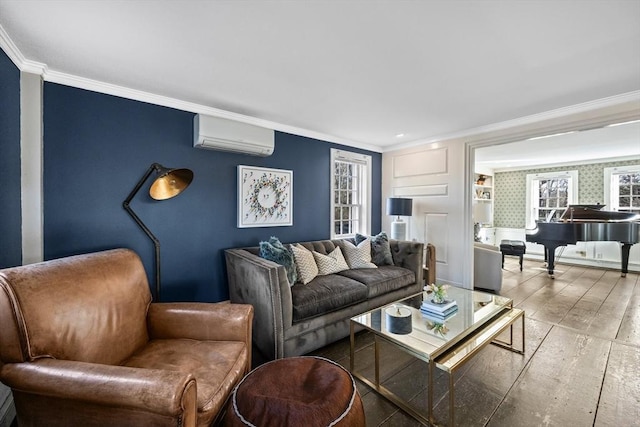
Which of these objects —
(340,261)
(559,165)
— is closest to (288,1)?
(340,261)

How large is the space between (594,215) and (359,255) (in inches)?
177

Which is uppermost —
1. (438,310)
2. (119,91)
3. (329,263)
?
(119,91)

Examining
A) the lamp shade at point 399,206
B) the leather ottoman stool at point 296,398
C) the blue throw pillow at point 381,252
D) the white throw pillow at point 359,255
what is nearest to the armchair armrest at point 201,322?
the leather ottoman stool at point 296,398

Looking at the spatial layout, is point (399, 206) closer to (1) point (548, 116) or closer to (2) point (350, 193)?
(2) point (350, 193)

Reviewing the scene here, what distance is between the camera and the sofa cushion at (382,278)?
277cm

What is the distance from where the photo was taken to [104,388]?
0.97 metres

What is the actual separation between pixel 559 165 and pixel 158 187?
7.80 meters

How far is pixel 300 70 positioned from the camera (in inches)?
83.7

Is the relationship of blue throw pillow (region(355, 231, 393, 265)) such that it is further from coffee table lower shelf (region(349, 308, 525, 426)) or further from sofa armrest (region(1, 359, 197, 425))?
sofa armrest (region(1, 359, 197, 425))

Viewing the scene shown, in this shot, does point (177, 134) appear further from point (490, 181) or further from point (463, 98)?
point (490, 181)

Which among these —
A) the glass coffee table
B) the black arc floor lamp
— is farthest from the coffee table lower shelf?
the black arc floor lamp

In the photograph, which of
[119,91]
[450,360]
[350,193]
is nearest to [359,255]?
[350,193]

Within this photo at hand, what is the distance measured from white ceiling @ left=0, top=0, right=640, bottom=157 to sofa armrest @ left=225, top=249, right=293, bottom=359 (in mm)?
1556

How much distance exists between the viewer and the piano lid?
4.59 metres
